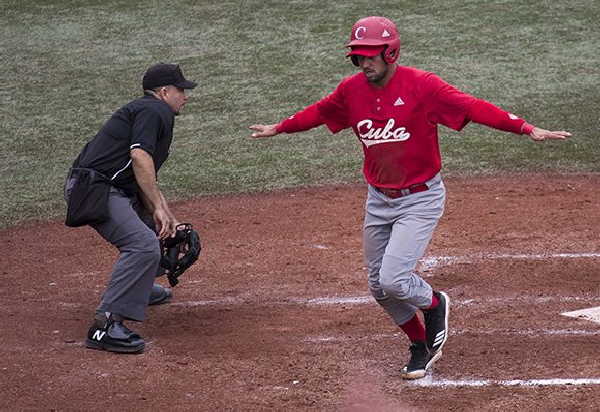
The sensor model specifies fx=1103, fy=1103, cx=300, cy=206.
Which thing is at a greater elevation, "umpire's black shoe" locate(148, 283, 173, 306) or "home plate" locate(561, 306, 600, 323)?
"home plate" locate(561, 306, 600, 323)

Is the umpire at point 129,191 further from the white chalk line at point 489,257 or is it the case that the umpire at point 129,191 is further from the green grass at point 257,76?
the green grass at point 257,76

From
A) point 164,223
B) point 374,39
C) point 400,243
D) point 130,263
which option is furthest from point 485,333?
point 130,263

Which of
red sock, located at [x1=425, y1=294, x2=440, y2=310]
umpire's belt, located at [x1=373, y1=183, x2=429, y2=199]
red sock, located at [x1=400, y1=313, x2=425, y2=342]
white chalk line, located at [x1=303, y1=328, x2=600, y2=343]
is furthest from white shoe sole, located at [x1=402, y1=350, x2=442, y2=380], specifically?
umpire's belt, located at [x1=373, y1=183, x2=429, y2=199]

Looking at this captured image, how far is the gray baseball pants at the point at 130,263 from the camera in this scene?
22.0ft

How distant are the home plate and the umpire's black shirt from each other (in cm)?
276

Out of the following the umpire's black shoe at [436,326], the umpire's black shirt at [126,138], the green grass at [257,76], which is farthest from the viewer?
the green grass at [257,76]

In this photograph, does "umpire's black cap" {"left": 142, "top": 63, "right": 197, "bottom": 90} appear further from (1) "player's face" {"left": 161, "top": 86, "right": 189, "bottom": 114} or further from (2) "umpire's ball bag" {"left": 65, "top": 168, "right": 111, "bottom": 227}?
(2) "umpire's ball bag" {"left": 65, "top": 168, "right": 111, "bottom": 227}

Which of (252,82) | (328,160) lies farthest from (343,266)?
(252,82)

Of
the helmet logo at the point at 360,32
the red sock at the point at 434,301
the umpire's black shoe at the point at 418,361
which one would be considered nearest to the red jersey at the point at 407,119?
the helmet logo at the point at 360,32

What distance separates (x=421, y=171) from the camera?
241 inches

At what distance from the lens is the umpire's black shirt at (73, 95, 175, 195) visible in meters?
6.69

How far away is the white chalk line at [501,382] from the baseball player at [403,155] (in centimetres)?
8

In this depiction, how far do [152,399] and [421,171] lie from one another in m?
1.92

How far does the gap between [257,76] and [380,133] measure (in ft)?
24.7
